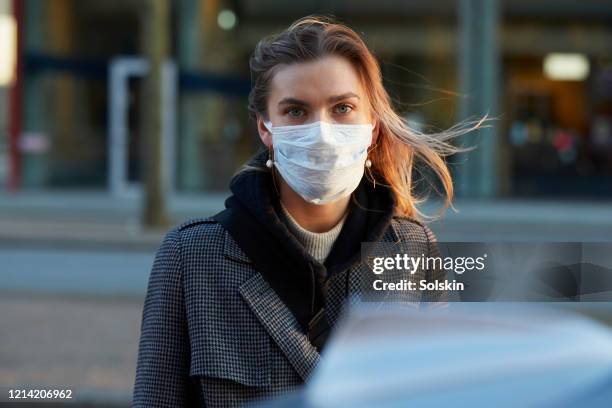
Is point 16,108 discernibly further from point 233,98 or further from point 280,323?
point 280,323

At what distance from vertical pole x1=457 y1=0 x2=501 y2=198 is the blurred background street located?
3cm

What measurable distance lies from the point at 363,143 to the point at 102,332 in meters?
Answer: 6.59

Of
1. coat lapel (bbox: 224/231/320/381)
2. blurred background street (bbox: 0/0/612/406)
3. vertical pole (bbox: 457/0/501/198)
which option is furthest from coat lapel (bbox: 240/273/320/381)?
vertical pole (bbox: 457/0/501/198)

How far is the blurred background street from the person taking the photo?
2116cm

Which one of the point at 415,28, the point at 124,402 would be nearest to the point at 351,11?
the point at 415,28

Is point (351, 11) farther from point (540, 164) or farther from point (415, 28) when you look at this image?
point (540, 164)

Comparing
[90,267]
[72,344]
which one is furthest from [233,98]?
[72,344]

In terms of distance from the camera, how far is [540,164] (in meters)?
21.8

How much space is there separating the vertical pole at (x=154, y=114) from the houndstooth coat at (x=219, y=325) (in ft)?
48.0

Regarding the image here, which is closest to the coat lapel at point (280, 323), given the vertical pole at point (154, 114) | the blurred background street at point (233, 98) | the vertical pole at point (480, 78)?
the vertical pole at point (154, 114)

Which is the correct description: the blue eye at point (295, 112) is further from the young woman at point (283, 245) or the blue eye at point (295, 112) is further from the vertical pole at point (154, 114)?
the vertical pole at point (154, 114)

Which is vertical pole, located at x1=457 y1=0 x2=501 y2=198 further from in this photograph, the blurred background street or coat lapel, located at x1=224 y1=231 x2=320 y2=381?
coat lapel, located at x1=224 y1=231 x2=320 y2=381

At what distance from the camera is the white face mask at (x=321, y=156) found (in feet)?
7.70

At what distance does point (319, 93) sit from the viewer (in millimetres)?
2299
